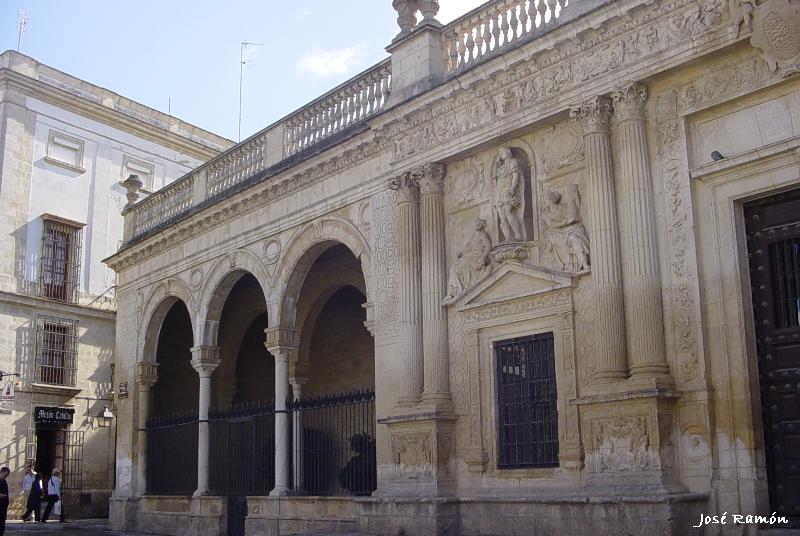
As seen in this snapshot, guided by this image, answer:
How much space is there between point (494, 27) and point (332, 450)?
275 inches

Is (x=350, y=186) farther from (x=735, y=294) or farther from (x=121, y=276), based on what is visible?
(x=121, y=276)

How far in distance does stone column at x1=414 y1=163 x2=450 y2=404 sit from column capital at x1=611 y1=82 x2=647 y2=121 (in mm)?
2959

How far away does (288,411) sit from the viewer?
1501 centimetres

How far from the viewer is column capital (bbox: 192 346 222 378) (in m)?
17.2

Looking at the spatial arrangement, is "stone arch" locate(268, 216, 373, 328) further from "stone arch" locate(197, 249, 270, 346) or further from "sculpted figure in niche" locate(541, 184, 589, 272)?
"sculpted figure in niche" locate(541, 184, 589, 272)

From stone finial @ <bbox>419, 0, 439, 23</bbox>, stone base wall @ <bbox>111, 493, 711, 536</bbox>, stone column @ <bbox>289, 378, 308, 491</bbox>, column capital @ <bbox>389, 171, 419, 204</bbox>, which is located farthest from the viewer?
stone column @ <bbox>289, 378, 308, 491</bbox>

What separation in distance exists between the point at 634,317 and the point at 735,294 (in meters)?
1.01

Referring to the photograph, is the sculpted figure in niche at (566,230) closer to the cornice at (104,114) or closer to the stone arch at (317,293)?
the stone arch at (317,293)

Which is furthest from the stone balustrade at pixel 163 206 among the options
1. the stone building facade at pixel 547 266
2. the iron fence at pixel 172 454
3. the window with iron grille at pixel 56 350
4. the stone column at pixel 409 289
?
the stone column at pixel 409 289

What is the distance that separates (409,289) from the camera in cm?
1230

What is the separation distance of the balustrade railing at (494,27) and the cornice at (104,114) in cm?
1482

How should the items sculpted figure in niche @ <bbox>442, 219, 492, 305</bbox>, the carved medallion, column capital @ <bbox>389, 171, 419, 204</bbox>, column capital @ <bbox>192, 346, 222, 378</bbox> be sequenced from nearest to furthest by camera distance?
1. the carved medallion
2. sculpted figure in niche @ <bbox>442, 219, 492, 305</bbox>
3. column capital @ <bbox>389, 171, 419, 204</bbox>
4. column capital @ <bbox>192, 346, 222, 378</bbox>

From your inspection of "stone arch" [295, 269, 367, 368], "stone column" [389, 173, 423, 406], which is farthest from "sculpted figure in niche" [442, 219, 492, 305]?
"stone arch" [295, 269, 367, 368]

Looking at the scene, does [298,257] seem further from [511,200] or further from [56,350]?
[56,350]
